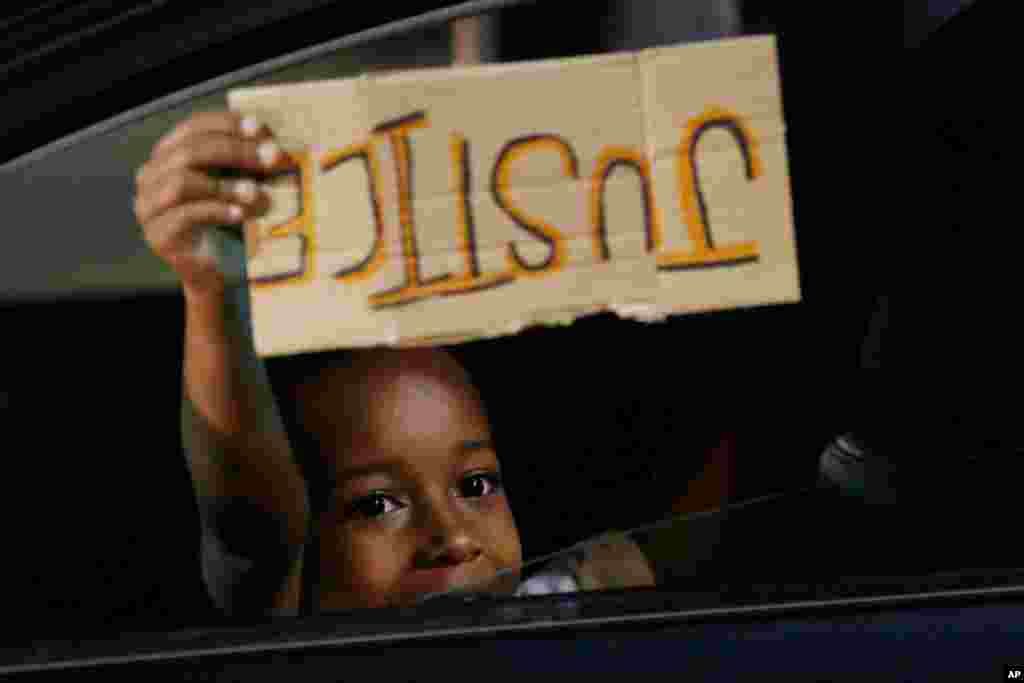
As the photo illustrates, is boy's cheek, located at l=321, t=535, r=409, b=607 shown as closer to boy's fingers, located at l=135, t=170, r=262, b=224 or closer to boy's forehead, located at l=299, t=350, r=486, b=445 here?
boy's forehead, located at l=299, t=350, r=486, b=445

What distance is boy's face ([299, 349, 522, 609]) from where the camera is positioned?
1.62 m

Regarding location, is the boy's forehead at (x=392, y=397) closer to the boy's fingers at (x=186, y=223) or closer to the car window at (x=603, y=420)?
the car window at (x=603, y=420)

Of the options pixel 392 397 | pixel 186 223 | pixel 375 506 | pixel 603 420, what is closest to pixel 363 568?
pixel 375 506

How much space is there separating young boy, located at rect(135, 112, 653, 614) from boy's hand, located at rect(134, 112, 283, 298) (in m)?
0.12

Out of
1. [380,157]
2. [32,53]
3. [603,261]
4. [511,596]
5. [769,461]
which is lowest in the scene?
[511,596]

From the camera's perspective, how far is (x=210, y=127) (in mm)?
1476

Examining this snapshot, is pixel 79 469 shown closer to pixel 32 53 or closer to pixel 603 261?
pixel 32 53

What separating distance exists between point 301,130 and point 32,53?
29 centimetres

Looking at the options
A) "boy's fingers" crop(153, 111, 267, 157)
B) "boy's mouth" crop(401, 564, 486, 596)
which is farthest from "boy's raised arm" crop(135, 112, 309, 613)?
"boy's mouth" crop(401, 564, 486, 596)

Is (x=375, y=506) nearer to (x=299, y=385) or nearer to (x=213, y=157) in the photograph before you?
(x=299, y=385)

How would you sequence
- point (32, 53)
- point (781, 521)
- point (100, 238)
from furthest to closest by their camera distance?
point (781, 521) → point (100, 238) → point (32, 53)

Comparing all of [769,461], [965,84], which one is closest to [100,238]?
[769,461]

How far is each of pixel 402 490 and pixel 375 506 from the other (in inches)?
1.5

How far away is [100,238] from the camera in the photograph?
5.08 ft
